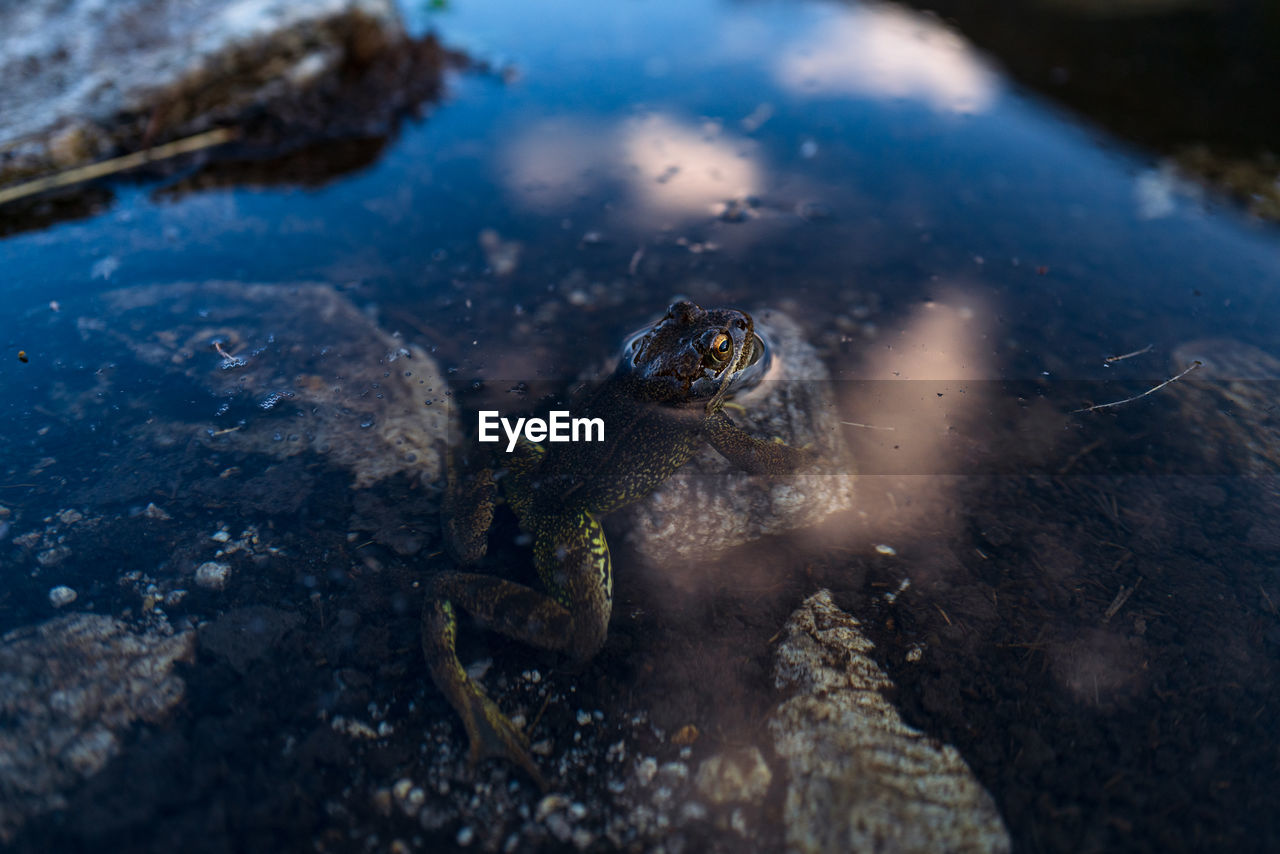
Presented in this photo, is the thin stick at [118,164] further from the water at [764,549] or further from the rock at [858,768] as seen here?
the rock at [858,768]

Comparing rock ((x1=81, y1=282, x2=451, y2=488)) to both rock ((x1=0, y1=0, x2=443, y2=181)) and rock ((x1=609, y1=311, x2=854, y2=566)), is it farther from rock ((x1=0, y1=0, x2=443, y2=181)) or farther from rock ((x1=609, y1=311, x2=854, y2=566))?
rock ((x1=0, y1=0, x2=443, y2=181))

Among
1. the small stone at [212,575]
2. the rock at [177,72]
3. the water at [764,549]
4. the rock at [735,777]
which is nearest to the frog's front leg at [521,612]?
the water at [764,549]

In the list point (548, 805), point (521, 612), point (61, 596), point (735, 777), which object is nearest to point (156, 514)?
point (61, 596)

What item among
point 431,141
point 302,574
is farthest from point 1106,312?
point 431,141

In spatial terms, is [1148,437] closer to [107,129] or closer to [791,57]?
[791,57]

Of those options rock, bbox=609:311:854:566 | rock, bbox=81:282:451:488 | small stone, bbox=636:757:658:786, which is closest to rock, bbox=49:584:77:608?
rock, bbox=81:282:451:488

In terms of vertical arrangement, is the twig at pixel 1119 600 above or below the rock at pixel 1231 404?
below
